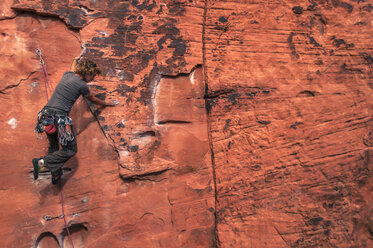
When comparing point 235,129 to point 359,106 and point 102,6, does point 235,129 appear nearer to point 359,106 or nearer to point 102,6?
point 359,106

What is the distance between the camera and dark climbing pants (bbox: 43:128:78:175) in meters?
3.33

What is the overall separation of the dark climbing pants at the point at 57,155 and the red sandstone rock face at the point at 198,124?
229 mm

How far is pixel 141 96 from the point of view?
380 cm

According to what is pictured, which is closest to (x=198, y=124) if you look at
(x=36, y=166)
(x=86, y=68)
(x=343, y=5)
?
(x=86, y=68)

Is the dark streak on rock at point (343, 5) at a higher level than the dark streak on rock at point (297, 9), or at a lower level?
higher

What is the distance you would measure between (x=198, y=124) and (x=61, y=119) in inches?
74.0

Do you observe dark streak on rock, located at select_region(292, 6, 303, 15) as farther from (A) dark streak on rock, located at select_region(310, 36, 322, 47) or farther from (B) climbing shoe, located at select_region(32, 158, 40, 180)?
(B) climbing shoe, located at select_region(32, 158, 40, 180)

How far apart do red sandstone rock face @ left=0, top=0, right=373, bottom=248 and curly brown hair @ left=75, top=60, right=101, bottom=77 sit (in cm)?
17

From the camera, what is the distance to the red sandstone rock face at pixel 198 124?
3.58 meters

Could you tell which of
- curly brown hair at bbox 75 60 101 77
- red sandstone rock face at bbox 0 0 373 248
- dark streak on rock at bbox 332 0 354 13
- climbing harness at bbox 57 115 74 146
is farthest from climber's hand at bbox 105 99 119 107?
dark streak on rock at bbox 332 0 354 13

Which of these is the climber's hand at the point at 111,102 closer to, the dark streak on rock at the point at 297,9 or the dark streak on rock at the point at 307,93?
the dark streak on rock at the point at 307,93

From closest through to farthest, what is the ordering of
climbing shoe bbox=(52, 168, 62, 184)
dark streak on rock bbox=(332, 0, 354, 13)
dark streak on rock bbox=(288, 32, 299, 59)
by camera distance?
climbing shoe bbox=(52, 168, 62, 184) → dark streak on rock bbox=(288, 32, 299, 59) → dark streak on rock bbox=(332, 0, 354, 13)

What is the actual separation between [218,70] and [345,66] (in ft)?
6.85

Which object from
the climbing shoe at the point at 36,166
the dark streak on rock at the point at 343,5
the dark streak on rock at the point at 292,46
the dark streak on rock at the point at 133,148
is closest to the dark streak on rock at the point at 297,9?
the dark streak on rock at the point at 292,46
